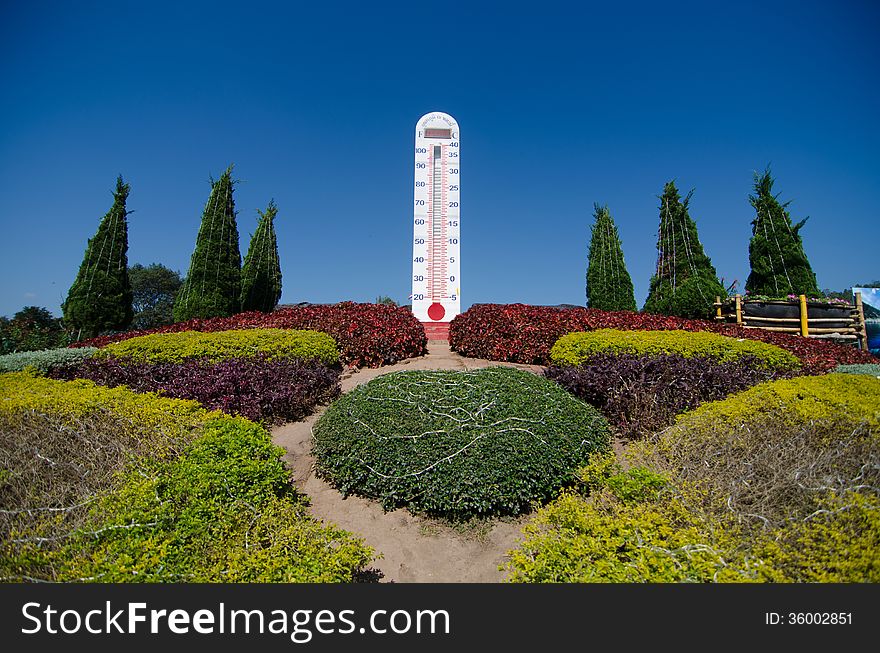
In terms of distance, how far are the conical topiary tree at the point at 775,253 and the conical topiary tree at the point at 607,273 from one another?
3664 millimetres

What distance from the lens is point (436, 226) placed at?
10.2 meters

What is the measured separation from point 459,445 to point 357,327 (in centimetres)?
426

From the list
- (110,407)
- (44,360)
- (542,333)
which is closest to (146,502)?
(110,407)

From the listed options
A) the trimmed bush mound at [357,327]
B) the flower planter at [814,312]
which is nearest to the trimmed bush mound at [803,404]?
the trimmed bush mound at [357,327]

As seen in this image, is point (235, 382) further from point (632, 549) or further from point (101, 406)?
point (632, 549)

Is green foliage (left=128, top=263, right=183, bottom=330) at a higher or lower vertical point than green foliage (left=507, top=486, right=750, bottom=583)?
higher

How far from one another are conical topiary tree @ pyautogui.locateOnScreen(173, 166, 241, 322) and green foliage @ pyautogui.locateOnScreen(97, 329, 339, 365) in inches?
218

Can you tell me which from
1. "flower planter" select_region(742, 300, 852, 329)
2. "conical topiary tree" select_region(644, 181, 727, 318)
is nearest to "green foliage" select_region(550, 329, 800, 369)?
"flower planter" select_region(742, 300, 852, 329)

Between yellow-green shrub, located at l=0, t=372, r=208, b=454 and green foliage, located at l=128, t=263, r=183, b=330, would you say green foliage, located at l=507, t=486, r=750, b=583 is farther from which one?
green foliage, located at l=128, t=263, r=183, b=330

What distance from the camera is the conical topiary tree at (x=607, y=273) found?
16062mm

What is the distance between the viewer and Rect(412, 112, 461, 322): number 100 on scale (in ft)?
33.3
